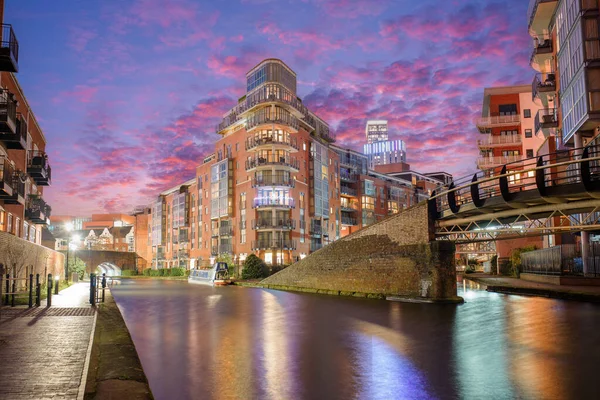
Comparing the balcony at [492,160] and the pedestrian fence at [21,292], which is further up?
the balcony at [492,160]

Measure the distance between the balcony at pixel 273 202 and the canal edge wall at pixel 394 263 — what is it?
2619 centimetres

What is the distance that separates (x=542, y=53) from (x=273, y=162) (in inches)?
1231

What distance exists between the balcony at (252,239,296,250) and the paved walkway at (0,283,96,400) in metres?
43.1

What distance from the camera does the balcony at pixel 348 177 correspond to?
81.3m

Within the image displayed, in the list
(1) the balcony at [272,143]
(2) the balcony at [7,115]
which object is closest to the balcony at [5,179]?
(2) the balcony at [7,115]

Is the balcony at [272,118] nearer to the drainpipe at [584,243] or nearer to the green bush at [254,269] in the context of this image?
the green bush at [254,269]

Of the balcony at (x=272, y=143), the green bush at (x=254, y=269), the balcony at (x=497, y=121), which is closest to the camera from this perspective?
the green bush at (x=254, y=269)

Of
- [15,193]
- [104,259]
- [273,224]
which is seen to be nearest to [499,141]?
[273,224]

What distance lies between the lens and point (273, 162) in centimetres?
6081

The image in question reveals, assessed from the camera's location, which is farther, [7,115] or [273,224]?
[273,224]

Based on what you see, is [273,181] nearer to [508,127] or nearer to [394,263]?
[508,127]

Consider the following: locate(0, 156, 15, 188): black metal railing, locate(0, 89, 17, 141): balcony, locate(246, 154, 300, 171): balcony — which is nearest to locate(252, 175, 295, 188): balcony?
locate(246, 154, 300, 171): balcony

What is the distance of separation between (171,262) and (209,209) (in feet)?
74.7

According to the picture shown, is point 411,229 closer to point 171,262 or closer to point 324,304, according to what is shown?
point 324,304
